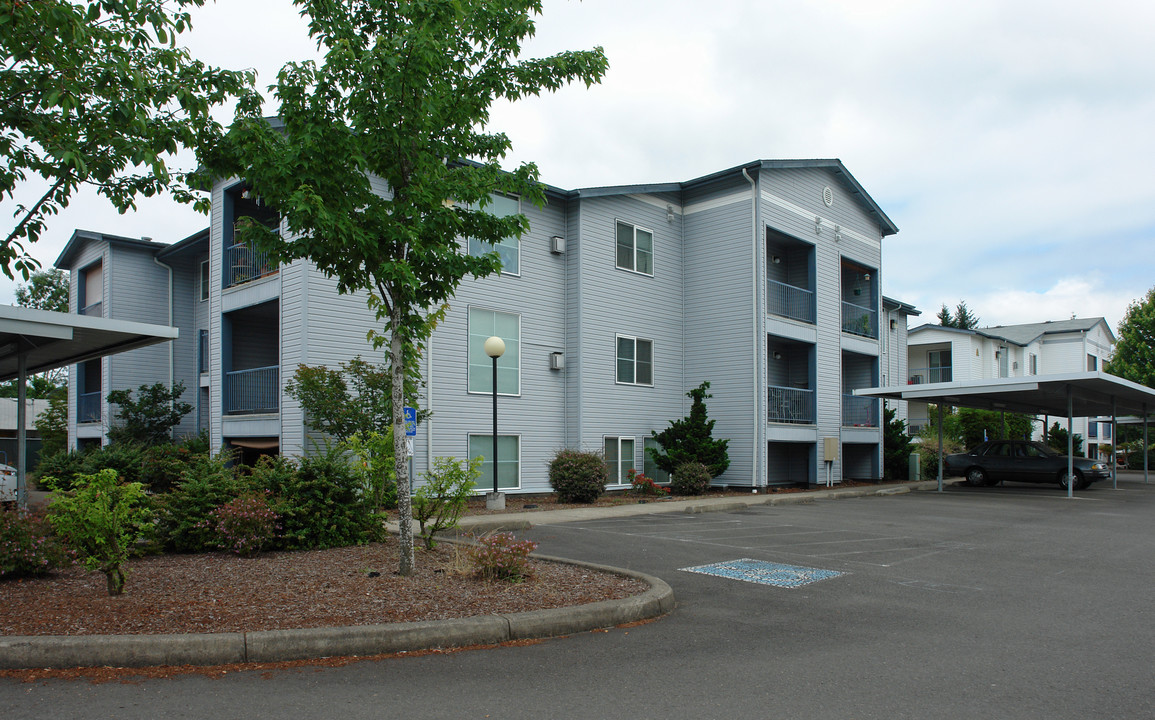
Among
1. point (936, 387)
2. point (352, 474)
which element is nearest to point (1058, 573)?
point (352, 474)

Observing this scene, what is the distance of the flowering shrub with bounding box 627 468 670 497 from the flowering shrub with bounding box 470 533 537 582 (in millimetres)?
12922

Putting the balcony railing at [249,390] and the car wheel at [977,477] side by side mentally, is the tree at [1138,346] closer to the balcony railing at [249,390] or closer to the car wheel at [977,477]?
the car wheel at [977,477]

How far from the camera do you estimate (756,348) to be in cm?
2264

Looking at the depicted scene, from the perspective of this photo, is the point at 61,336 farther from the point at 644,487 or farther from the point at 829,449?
the point at 829,449

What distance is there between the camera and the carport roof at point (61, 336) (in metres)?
11.1

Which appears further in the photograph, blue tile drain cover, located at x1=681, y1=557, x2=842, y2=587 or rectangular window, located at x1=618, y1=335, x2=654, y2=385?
rectangular window, located at x1=618, y1=335, x2=654, y2=385

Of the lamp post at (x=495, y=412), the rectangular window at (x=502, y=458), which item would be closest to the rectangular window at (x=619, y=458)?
the rectangular window at (x=502, y=458)

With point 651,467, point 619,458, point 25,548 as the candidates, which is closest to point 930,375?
point 651,467

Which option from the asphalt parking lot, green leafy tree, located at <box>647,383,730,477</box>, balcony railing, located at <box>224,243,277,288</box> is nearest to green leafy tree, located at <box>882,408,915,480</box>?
green leafy tree, located at <box>647,383,730,477</box>

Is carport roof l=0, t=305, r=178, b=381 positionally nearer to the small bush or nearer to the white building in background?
the small bush

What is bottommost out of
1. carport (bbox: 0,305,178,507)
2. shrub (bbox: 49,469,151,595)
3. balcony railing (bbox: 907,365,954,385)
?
shrub (bbox: 49,469,151,595)

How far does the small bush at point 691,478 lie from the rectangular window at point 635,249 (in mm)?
5892

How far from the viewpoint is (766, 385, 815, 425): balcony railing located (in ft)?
77.6

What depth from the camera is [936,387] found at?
23.9 metres
